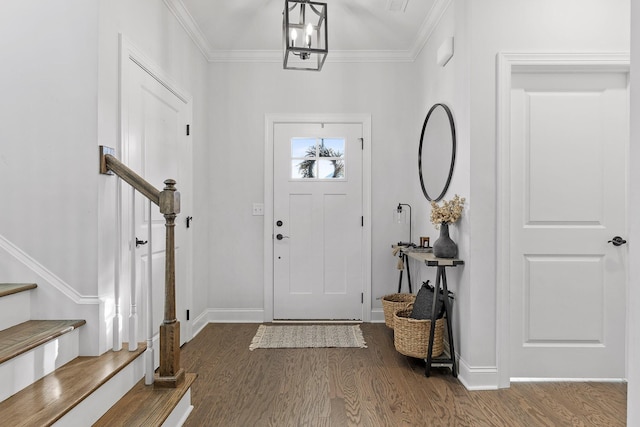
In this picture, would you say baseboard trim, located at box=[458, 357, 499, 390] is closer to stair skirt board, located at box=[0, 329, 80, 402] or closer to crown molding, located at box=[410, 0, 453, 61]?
stair skirt board, located at box=[0, 329, 80, 402]

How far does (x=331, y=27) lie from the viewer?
353cm

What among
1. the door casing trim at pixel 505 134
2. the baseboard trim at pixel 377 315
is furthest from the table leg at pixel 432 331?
the baseboard trim at pixel 377 315

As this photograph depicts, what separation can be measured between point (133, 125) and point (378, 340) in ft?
8.28

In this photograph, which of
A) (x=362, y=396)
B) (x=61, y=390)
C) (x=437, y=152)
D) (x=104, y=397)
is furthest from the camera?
(x=437, y=152)

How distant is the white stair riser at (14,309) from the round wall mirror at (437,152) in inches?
106

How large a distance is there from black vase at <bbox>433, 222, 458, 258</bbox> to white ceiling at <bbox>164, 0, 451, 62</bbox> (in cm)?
172

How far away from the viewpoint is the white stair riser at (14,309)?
1.82 m

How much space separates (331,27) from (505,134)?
1.86 meters

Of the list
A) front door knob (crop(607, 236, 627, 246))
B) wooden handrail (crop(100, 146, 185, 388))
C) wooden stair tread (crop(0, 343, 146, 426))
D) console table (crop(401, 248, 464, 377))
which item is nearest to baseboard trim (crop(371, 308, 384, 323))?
console table (crop(401, 248, 464, 377))

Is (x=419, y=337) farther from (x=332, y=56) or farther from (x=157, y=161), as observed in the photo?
(x=332, y=56)

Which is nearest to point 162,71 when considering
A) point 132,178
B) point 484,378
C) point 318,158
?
point 132,178

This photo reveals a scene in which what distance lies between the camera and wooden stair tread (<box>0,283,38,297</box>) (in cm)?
180

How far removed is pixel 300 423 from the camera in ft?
6.87

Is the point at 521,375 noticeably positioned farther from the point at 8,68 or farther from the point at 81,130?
the point at 8,68
